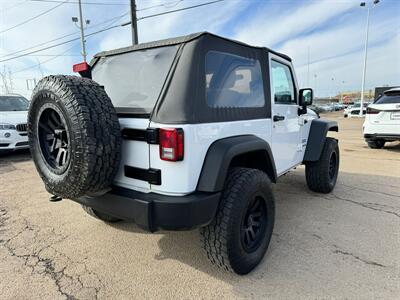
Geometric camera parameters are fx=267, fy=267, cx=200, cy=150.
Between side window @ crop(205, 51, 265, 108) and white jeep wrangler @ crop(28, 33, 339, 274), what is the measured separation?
10mm

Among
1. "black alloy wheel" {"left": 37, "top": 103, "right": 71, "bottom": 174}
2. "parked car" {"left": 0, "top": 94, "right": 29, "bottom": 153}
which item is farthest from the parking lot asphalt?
"parked car" {"left": 0, "top": 94, "right": 29, "bottom": 153}

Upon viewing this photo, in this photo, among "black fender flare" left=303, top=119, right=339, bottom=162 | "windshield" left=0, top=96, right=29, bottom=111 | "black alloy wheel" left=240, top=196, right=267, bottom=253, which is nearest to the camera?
"black alloy wheel" left=240, top=196, right=267, bottom=253

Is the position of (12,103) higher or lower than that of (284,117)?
higher

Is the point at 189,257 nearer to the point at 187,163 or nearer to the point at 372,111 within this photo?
the point at 187,163

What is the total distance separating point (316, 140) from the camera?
4.01 metres

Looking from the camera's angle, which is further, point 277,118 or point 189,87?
point 277,118

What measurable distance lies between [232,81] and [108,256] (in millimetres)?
2057

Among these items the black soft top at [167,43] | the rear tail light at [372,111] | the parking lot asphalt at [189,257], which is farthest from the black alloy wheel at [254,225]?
the rear tail light at [372,111]

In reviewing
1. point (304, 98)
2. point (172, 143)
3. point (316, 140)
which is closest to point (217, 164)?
point (172, 143)

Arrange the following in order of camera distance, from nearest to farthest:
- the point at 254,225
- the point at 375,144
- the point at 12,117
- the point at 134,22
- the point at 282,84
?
the point at 254,225 → the point at 282,84 → the point at 12,117 → the point at 375,144 → the point at 134,22

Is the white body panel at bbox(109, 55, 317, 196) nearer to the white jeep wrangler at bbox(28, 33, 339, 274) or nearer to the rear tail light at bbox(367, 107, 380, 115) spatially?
the white jeep wrangler at bbox(28, 33, 339, 274)

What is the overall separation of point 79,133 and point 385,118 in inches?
308

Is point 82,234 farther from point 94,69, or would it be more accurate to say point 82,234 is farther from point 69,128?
point 94,69

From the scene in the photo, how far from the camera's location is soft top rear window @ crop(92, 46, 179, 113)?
2.18 m
